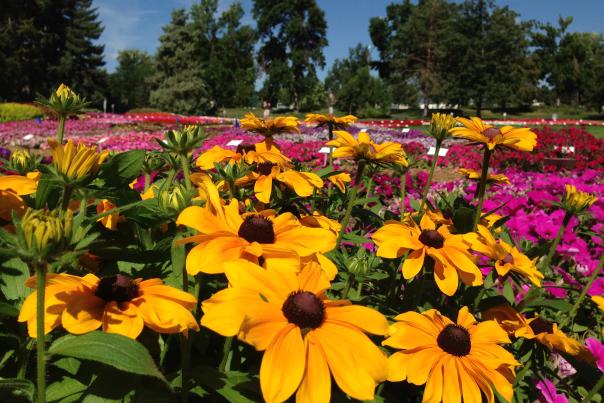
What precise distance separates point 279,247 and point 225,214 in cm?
17

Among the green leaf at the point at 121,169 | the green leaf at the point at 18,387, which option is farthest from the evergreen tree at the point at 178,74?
the green leaf at the point at 18,387

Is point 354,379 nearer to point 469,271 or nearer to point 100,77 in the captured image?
point 469,271

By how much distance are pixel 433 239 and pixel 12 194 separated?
1.02m

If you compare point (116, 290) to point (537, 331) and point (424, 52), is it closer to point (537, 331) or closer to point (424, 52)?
point (537, 331)

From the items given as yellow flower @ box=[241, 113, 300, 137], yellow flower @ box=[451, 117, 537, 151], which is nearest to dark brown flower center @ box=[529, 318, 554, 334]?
yellow flower @ box=[451, 117, 537, 151]

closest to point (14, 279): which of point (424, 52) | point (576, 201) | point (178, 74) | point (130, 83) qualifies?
point (576, 201)

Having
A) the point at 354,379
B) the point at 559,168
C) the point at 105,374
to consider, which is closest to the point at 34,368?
the point at 105,374

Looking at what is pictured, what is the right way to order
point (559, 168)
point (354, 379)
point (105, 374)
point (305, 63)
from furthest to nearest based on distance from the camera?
point (305, 63) → point (559, 168) → point (105, 374) → point (354, 379)

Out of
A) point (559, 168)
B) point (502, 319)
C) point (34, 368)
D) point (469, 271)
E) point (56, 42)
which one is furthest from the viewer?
point (56, 42)

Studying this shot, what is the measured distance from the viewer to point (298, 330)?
71 cm

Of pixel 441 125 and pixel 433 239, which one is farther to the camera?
pixel 441 125

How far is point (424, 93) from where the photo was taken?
38.8 meters

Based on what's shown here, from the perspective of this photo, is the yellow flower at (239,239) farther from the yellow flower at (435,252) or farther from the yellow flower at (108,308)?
the yellow flower at (435,252)

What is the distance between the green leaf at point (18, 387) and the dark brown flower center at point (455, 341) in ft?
2.59
